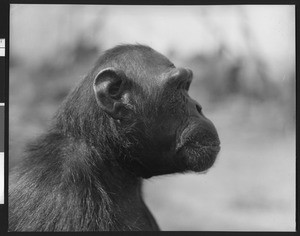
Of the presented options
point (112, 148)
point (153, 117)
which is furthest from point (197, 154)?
point (112, 148)

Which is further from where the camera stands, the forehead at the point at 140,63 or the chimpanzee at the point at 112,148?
the forehead at the point at 140,63

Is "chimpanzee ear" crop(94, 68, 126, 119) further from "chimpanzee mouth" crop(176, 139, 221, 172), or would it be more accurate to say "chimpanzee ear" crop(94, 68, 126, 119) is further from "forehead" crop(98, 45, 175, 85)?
"chimpanzee mouth" crop(176, 139, 221, 172)

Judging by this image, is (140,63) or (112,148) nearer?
(112,148)

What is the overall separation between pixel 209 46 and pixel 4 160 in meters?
2.93

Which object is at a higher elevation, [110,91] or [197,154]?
[110,91]

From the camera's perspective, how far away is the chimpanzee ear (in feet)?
15.0

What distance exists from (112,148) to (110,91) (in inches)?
18.6

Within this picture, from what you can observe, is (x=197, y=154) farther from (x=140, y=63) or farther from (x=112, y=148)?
(x=140, y=63)

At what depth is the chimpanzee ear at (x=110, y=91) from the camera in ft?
15.0

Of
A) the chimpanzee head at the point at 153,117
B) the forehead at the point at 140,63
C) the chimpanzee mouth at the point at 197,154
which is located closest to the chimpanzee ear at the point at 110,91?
the chimpanzee head at the point at 153,117

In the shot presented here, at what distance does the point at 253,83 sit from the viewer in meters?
6.79

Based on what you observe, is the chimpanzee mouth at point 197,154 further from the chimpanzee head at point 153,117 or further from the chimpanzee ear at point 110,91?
the chimpanzee ear at point 110,91

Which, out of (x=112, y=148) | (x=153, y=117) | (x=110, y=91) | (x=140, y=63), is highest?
(x=140, y=63)

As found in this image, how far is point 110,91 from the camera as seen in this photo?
464cm
